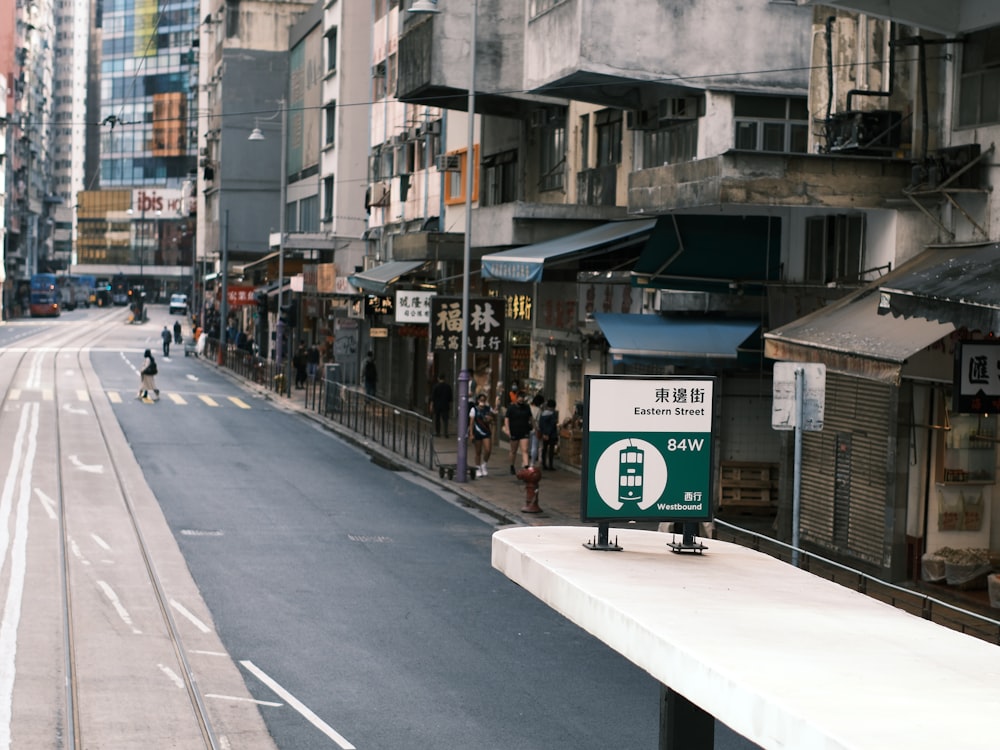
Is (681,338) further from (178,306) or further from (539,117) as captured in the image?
(178,306)

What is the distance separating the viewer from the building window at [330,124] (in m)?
60.0

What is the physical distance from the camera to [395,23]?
5031 cm

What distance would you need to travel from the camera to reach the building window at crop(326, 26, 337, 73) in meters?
60.4

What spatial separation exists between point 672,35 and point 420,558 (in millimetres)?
9789

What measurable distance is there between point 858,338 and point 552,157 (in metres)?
17.9

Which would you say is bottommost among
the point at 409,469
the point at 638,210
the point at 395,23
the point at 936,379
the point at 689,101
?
the point at 409,469

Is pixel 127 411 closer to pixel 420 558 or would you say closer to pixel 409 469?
pixel 409 469

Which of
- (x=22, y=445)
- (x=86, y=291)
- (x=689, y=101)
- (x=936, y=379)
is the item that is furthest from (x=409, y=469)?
(x=86, y=291)

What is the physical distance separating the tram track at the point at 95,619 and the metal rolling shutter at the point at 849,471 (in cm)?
849

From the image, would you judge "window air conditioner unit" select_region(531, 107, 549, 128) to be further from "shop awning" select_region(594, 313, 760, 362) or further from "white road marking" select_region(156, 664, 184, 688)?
"white road marking" select_region(156, 664, 184, 688)

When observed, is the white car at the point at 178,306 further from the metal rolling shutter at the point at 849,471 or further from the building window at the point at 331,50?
the metal rolling shutter at the point at 849,471

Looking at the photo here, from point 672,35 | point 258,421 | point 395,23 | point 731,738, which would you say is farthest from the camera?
point 395,23

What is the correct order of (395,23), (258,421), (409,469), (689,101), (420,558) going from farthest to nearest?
(395,23)
(258,421)
(409,469)
(689,101)
(420,558)

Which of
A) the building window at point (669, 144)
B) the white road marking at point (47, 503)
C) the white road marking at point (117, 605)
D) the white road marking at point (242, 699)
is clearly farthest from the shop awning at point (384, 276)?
the white road marking at point (242, 699)
